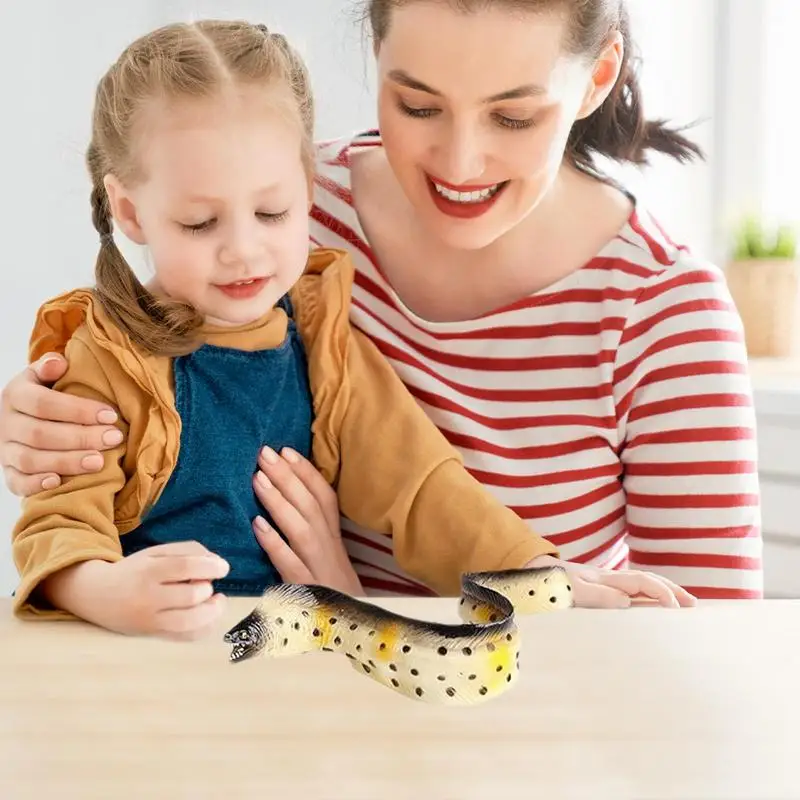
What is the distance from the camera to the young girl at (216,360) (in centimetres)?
94

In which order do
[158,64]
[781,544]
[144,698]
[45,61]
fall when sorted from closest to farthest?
[144,698], [158,64], [45,61], [781,544]

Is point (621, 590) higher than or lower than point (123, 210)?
lower

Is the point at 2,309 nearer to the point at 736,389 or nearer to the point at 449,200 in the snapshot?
the point at 449,200

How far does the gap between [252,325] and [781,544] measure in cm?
161

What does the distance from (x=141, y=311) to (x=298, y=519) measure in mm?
244

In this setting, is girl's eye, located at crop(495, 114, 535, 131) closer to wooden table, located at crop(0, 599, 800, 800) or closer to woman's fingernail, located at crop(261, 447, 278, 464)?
woman's fingernail, located at crop(261, 447, 278, 464)

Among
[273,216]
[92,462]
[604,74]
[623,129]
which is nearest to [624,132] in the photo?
[623,129]

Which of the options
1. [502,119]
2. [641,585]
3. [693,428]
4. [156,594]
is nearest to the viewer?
[156,594]

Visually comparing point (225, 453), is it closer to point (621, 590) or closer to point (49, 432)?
point (49, 432)

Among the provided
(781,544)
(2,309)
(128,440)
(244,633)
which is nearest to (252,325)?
(128,440)

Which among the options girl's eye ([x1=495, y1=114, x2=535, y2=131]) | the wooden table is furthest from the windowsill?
the wooden table

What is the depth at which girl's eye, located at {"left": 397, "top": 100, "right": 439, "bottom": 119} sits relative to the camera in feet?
3.55

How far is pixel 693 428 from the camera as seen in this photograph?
1.18 meters

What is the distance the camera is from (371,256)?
126cm
